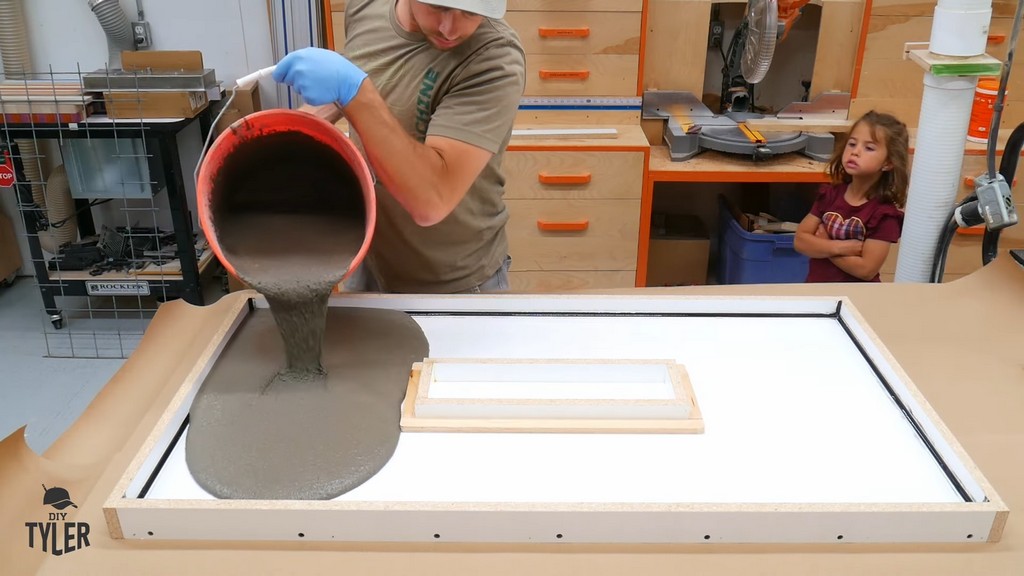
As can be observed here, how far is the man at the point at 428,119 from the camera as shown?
1.25 meters

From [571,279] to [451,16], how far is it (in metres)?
1.86

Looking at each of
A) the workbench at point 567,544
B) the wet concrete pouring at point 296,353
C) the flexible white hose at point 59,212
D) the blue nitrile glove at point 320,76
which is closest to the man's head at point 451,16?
the blue nitrile glove at point 320,76

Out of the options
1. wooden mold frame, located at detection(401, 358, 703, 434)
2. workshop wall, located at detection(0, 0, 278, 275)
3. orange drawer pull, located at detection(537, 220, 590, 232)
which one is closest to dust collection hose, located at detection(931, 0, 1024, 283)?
wooden mold frame, located at detection(401, 358, 703, 434)

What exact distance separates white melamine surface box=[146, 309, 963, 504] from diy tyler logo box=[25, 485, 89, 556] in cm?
10

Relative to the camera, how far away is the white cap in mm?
1267

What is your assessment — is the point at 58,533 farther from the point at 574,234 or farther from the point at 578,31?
the point at 578,31

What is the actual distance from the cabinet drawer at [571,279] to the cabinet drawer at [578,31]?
2.58 ft

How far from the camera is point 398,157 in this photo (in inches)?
50.1

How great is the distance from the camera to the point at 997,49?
9.85ft

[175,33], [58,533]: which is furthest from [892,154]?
[175,33]

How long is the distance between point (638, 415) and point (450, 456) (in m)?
0.28

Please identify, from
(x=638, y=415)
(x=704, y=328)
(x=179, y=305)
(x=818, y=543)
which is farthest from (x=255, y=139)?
(x=818, y=543)

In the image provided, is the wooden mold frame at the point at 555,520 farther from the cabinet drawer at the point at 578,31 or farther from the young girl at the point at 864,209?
the cabinet drawer at the point at 578,31

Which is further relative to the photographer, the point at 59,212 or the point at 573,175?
the point at 59,212
